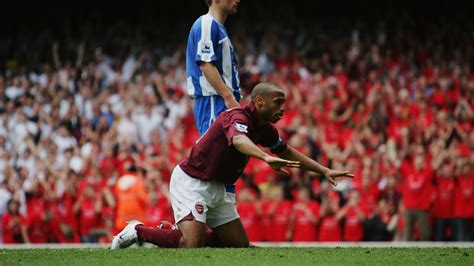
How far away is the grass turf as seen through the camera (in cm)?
723

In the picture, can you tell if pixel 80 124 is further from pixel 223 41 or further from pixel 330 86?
pixel 223 41

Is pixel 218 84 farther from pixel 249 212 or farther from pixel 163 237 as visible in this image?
pixel 249 212

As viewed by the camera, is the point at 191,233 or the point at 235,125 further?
the point at 191,233

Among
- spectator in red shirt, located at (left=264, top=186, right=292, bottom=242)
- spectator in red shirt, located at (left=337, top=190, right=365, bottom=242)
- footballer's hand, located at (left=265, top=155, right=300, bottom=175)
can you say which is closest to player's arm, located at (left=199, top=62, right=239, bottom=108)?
footballer's hand, located at (left=265, top=155, right=300, bottom=175)

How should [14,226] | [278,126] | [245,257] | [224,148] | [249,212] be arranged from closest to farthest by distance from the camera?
[245,257], [224,148], [249,212], [14,226], [278,126]

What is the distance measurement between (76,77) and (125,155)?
4.57 meters

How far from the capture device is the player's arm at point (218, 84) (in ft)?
27.9

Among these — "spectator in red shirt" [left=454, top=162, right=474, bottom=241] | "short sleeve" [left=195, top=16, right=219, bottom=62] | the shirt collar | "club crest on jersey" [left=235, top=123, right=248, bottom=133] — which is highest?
"short sleeve" [left=195, top=16, right=219, bottom=62]

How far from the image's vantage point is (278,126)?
18.3 meters

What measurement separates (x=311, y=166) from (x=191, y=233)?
1.22m

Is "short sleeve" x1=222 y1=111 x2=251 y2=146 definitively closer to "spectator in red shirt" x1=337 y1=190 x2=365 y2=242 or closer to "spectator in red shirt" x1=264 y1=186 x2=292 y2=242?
"spectator in red shirt" x1=337 y1=190 x2=365 y2=242

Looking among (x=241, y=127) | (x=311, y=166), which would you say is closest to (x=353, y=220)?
(x=311, y=166)

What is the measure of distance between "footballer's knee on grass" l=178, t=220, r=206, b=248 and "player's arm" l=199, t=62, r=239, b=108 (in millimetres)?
1104

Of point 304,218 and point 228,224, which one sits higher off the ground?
point 228,224
